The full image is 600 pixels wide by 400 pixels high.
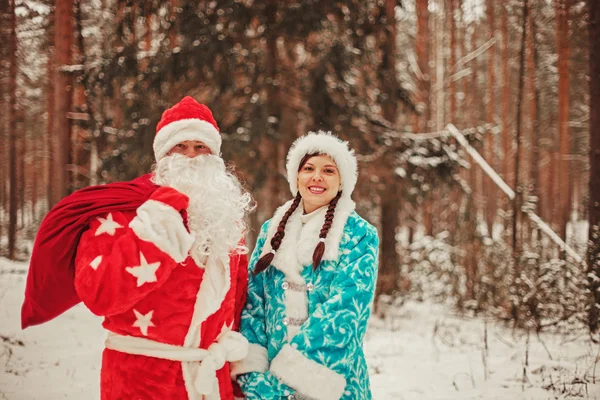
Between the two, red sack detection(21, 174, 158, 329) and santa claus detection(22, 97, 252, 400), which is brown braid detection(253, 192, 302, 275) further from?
red sack detection(21, 174, 158, 329)

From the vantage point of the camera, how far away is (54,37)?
7.21m

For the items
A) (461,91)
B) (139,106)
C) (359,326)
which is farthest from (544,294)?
(461,91)

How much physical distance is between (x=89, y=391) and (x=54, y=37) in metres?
5.76

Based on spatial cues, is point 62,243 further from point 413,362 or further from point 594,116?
point 594,116

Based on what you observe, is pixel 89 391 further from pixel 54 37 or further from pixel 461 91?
pixel 461 91

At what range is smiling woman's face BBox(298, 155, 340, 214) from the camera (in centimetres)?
258

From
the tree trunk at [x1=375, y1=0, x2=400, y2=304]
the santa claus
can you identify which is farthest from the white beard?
the tree trunk at [x1=375, y1=0, x2=400, y2=304]

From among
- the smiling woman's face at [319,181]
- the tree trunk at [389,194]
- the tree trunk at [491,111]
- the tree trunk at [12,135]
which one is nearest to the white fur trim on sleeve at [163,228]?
the smiling woman's face at [319,181]

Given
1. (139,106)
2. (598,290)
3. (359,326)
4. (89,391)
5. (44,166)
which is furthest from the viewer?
(44,166)

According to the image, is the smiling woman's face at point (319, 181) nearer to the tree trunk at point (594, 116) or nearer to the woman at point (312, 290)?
the woman at point (312, 290)

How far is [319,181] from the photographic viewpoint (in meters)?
2.59

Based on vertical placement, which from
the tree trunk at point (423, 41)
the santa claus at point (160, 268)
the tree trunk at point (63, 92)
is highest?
the tree trunk at point (423, 41)

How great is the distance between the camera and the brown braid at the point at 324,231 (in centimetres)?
241

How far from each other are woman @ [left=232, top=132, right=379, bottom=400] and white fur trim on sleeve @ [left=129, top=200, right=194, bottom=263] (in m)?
0.75
